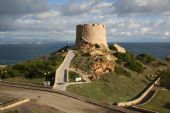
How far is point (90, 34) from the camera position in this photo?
57.1 metres

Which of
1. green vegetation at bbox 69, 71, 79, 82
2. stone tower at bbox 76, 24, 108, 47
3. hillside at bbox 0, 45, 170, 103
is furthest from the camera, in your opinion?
stone tower at bbox 76, 24, 108, 47

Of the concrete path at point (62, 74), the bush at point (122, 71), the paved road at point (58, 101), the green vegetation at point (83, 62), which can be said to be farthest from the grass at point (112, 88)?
the paved road at point (58, 101)

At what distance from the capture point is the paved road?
2716 cm

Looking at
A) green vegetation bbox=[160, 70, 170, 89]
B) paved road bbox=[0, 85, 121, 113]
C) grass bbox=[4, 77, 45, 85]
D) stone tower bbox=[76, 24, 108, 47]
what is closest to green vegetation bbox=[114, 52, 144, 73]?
stone tower bbox=[76, 24, 108, 47]

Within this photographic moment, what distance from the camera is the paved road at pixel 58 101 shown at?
2716cm

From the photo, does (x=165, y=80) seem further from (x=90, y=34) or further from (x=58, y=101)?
(x=58, y=101)

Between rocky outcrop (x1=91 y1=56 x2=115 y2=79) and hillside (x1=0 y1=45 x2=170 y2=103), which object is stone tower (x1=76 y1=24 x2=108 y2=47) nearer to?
hillside (x1=0 y1=45 x2=170 y2=103)

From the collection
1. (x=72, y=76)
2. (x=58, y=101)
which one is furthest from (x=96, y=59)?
(x=58, y=101)

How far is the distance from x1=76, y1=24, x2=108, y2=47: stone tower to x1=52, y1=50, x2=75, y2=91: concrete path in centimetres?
564

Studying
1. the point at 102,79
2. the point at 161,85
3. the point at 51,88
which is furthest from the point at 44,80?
the point at 161,85

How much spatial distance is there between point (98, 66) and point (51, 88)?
12.1 meters

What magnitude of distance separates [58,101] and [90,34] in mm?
Result: 28997

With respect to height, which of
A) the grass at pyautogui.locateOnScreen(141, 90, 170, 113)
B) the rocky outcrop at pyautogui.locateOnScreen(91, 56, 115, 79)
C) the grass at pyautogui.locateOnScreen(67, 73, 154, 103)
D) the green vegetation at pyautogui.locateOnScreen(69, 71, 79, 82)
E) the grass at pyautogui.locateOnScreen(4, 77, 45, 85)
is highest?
the rocky outcrop at pyautogui.locateOnScreen(91, 56, 115, 79)

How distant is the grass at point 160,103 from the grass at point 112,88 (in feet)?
9.53
